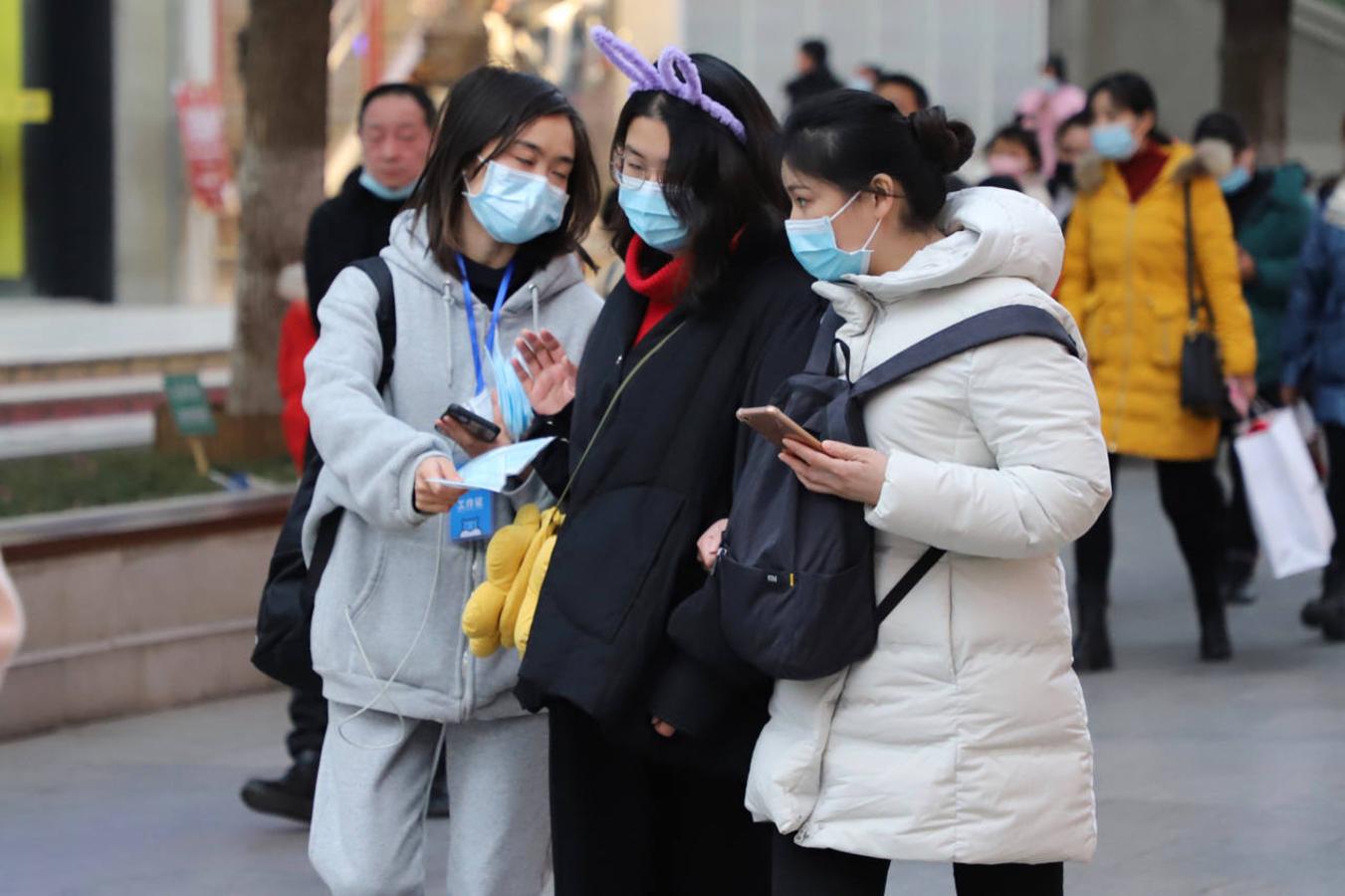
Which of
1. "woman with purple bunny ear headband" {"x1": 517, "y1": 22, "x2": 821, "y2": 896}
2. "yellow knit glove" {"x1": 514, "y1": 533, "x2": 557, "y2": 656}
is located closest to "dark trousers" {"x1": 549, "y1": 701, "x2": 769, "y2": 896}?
"woman with purple bunny ear headband" {"x1": 517, "y1": 22, "x2": 821, "y2": 896}

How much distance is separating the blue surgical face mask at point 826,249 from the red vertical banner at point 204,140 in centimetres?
1325

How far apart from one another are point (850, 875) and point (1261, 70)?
1027cm

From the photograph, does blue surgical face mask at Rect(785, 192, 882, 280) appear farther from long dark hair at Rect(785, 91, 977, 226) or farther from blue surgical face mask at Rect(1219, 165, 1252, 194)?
blue surgical face mask at Rect(1219, 165, 1252, 194)

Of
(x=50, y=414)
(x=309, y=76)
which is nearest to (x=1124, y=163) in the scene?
(x=309, y=76)

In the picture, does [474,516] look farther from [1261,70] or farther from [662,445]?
[1261,70]

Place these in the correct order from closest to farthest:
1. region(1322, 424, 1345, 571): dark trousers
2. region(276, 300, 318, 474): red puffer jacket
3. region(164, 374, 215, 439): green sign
Answer: 1. region(276, 300, 318, 474): red puffer jacket
2. region(1322, 424, 1345, 571): dark trousers
3. region(164, 374, 215, 439): green sign

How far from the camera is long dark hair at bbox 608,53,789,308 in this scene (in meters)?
3.31

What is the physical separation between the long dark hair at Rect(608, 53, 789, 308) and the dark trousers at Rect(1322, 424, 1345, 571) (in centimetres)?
493

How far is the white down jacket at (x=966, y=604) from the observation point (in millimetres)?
2961

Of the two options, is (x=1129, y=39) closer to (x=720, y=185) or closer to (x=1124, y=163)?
(x=1124, y=163)

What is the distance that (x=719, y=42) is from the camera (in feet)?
56.9

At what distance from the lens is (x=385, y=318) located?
3.69 meters

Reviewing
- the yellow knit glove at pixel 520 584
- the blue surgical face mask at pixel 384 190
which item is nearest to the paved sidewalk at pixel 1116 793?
the blue surgical face mask at pixel 384 190

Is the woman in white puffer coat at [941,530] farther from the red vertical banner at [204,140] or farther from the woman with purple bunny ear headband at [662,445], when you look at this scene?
the red vertical banner at [204,140]
